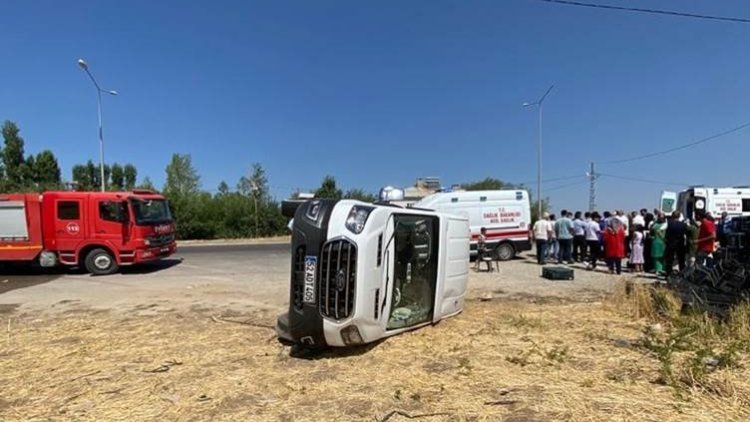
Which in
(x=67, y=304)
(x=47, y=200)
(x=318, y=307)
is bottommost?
(x=67, y=304)

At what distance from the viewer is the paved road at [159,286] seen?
30.9 ft

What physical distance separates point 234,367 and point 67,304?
6.36m

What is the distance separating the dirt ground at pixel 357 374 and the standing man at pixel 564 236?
7.86 metres

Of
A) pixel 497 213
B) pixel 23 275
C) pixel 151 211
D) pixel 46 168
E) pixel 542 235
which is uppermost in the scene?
pixel 46 168

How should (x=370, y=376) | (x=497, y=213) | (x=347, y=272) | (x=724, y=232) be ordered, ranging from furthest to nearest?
(x=497, y=213)
(x=724, y=232)
(x=347, y=272)
(x=370, y=376)

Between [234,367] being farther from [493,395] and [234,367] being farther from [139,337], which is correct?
[493,395]

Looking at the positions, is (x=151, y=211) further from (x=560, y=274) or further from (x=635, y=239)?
(x=635, y=239)

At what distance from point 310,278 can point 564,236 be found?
39.8 feet

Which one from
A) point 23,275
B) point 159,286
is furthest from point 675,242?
point 23,275

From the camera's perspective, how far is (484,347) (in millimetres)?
5586

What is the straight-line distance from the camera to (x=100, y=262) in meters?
14.6

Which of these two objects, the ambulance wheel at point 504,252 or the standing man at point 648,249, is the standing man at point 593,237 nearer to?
the standing man at point 648,249

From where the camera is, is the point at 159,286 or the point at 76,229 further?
the point at 76,229

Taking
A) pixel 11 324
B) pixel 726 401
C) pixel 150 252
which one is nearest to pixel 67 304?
pixel 11 324
